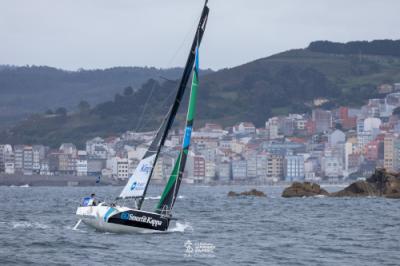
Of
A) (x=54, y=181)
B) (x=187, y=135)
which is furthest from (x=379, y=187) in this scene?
(x=54, y=181)

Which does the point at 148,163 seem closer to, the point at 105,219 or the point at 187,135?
the point at 187,135

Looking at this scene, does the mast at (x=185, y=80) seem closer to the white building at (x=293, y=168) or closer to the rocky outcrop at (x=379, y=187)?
the rocky outcrop at (x=379, y=187)

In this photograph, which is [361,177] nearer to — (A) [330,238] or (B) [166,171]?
(B) [166,171]

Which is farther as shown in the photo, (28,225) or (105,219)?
(28,225)

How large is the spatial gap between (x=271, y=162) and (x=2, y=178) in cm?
4258

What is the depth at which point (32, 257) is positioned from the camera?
109ft

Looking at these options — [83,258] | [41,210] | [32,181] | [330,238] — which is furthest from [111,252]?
[32,181]

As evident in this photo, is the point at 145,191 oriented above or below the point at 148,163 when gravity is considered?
below

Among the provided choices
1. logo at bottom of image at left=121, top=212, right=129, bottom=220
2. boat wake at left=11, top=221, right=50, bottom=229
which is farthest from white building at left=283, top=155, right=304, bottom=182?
logo at bottom of image at left=121, top=212, right=129, bottom=220

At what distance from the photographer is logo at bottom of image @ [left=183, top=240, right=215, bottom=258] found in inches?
1341

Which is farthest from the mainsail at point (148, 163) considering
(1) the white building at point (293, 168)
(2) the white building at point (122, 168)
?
(1) the white building at point (293, 168)

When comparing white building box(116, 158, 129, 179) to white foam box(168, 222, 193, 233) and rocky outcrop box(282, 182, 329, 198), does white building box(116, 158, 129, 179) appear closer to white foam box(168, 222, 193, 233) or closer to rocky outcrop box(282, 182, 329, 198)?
rocky outcrop box(282, 182, 329, 198)

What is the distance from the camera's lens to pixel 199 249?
116 feet

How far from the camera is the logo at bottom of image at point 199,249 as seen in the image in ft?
112
